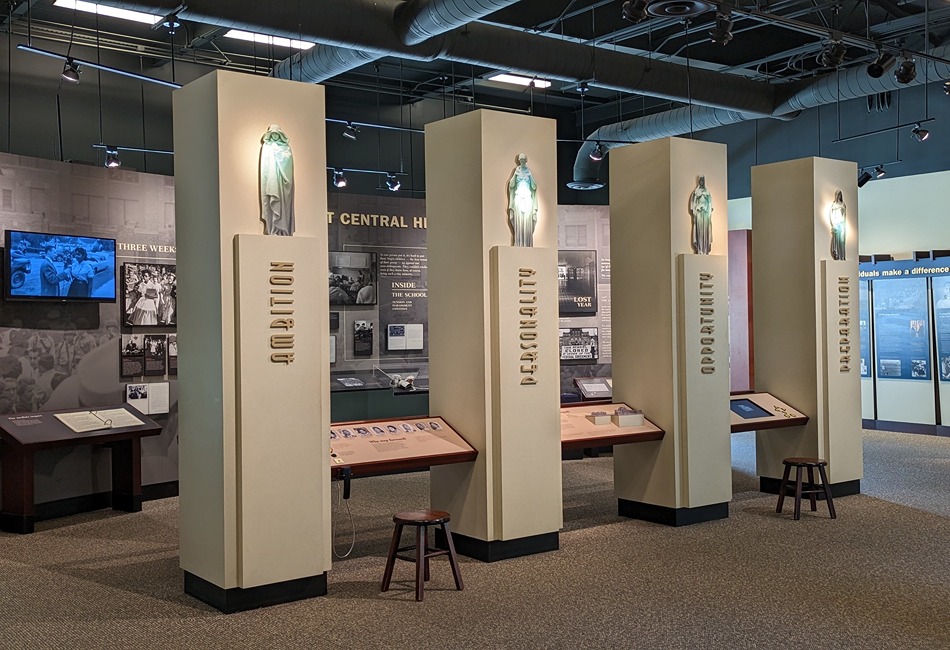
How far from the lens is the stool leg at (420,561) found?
5.94 metres

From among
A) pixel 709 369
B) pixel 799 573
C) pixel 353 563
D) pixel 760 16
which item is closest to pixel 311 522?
pixel 353 563

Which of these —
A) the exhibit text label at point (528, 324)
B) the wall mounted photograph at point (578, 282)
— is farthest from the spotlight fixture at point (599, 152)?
the exhibit text label at point (528, 324)

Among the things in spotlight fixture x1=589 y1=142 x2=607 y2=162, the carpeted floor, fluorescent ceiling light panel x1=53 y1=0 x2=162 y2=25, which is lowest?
the carpeted floor

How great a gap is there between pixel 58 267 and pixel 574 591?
547cm

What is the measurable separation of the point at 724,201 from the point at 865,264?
276 inches

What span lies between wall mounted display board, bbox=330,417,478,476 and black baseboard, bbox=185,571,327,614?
0.74m

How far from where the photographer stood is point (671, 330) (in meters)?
8.06

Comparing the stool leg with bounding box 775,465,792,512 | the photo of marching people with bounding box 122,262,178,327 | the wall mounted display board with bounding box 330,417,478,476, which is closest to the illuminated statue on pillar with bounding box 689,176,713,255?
the stool leg with bounding box 775,465,792,512

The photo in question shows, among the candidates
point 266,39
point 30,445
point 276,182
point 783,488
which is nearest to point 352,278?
point 266,39

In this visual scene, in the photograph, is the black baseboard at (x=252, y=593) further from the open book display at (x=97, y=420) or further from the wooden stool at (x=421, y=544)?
the open book display at (x=97, y=420)

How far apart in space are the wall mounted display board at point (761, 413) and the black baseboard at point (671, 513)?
82 centimetres

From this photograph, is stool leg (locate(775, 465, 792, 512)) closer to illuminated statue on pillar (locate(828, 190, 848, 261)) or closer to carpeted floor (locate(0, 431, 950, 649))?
carpeted floor (locate(0, 431, 950, 649))

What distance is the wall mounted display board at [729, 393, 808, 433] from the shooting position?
8836 mm

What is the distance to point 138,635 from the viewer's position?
533cm
